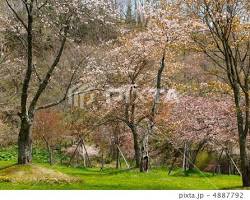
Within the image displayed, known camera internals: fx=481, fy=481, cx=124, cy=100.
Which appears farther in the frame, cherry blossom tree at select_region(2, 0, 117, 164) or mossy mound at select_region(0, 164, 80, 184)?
cherry blossom tree at select_region(2, 0, 117, 164)

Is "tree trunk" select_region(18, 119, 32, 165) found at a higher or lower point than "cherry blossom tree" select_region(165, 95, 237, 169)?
lower

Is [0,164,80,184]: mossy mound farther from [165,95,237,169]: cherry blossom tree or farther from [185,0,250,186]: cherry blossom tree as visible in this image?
[165,95,237,169]: cherry blossom tree

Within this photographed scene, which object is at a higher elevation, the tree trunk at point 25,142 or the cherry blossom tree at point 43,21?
the cherry blossom tree at point 43,21

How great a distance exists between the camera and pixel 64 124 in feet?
168

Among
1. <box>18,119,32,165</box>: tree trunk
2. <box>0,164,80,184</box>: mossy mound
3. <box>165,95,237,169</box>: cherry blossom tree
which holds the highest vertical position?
<box>165,95,237,169</box>: cherry blossom tree

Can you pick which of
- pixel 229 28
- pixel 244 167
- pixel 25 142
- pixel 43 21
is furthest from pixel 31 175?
pixel 229 28

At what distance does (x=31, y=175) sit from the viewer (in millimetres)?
21219

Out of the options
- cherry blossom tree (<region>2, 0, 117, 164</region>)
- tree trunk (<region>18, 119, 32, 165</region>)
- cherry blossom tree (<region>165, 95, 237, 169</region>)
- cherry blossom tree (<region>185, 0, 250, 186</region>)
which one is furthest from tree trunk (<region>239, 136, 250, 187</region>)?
cherry blossom tree (<region>165, 95, 237, 169</region>)

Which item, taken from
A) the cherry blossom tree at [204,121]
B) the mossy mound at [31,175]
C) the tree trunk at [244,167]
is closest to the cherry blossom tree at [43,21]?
the mossy mound at [31,175]

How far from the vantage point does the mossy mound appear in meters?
20.7

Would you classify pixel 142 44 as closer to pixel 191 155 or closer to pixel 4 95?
pixel 191 155

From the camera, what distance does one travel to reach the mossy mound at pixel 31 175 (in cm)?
2072

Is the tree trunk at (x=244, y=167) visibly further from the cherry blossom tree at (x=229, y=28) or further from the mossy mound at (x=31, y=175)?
the mossy mound at (x=31, y=175)
